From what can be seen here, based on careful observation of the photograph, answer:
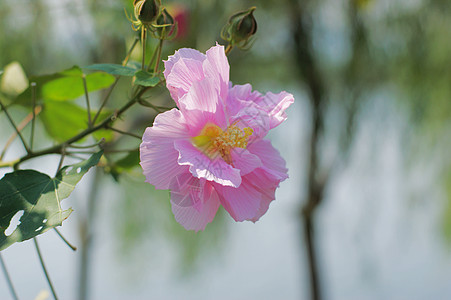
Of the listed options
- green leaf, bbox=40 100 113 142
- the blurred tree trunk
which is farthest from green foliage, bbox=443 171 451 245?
green leaf, bbox=40 100 113 142

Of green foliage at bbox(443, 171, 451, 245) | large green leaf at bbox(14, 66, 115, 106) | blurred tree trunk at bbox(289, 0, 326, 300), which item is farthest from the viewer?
green foliage at bbox(443, 171, 451, 245)

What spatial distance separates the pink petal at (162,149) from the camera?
0.20 metres

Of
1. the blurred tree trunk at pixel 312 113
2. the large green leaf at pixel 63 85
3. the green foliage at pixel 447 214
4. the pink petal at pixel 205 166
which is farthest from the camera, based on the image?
the green foliage at pixel 447 214

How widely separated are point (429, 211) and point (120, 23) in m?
1.22

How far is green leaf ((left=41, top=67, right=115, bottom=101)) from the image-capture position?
1.01ft

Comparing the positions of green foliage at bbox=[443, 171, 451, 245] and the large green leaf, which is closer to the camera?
the large green leaf

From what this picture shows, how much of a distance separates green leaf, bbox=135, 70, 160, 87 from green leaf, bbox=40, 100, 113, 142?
0.15 meters

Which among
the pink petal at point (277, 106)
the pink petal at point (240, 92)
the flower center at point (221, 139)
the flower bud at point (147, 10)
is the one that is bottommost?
the flower center at point (221, 139)

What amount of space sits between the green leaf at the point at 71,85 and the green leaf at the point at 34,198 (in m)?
0.09

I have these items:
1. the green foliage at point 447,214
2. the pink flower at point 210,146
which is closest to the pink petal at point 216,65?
the pink flower at point 210,146

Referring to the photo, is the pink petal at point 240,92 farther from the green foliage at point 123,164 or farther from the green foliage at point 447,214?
the green foliage at point 447,214

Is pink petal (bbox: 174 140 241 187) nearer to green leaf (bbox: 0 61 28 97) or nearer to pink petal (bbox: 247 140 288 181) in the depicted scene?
pink petal (bbox: 247 140 288 181)

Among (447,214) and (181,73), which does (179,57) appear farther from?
(447,214)

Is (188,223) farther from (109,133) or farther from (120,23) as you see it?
(120,23)
